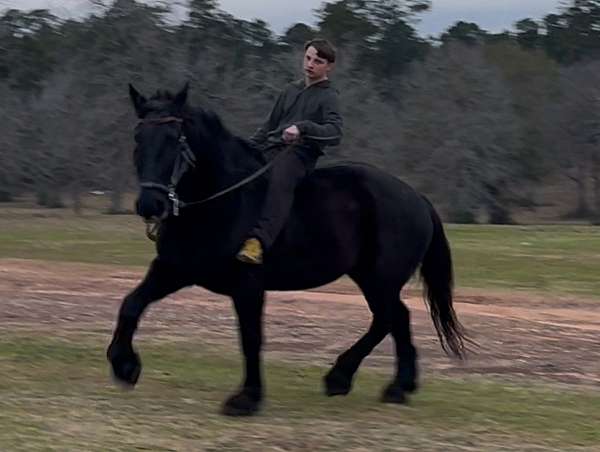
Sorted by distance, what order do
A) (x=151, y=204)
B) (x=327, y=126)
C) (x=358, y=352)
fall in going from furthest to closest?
(x=358, y=352) → (x=327, y=126) → (x=151, y=204)

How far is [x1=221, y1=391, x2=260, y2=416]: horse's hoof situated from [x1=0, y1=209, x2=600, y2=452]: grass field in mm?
91

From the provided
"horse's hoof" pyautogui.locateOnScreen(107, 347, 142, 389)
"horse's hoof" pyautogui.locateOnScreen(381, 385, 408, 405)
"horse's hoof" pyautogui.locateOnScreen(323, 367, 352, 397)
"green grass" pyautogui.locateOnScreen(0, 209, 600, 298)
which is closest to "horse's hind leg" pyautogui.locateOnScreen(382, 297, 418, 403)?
"horse's hoof" pyautogui.locateOnScreen(381, 385, 408, 405)

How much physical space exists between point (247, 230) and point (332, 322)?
6.57m

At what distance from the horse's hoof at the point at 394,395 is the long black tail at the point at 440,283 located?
838 mm

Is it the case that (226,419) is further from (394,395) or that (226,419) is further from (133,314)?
(394,395)

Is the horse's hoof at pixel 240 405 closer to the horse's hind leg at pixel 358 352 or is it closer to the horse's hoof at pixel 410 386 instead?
the horse's hind leg at pixel 358 352

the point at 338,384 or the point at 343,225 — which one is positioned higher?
the point at 343,225

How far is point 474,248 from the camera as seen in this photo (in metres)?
32.2

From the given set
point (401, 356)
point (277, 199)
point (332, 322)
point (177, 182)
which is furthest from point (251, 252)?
point (332, 322)

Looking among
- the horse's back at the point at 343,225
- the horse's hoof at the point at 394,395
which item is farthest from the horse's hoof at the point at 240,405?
the horse's hoof at the point at 394,395

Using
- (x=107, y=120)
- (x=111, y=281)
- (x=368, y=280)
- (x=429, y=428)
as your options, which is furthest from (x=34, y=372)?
(x=107, y=120)

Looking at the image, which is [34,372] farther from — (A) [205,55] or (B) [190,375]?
(A) [205,55]

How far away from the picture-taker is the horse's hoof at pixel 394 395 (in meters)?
8.66

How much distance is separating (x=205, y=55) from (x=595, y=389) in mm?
39929
